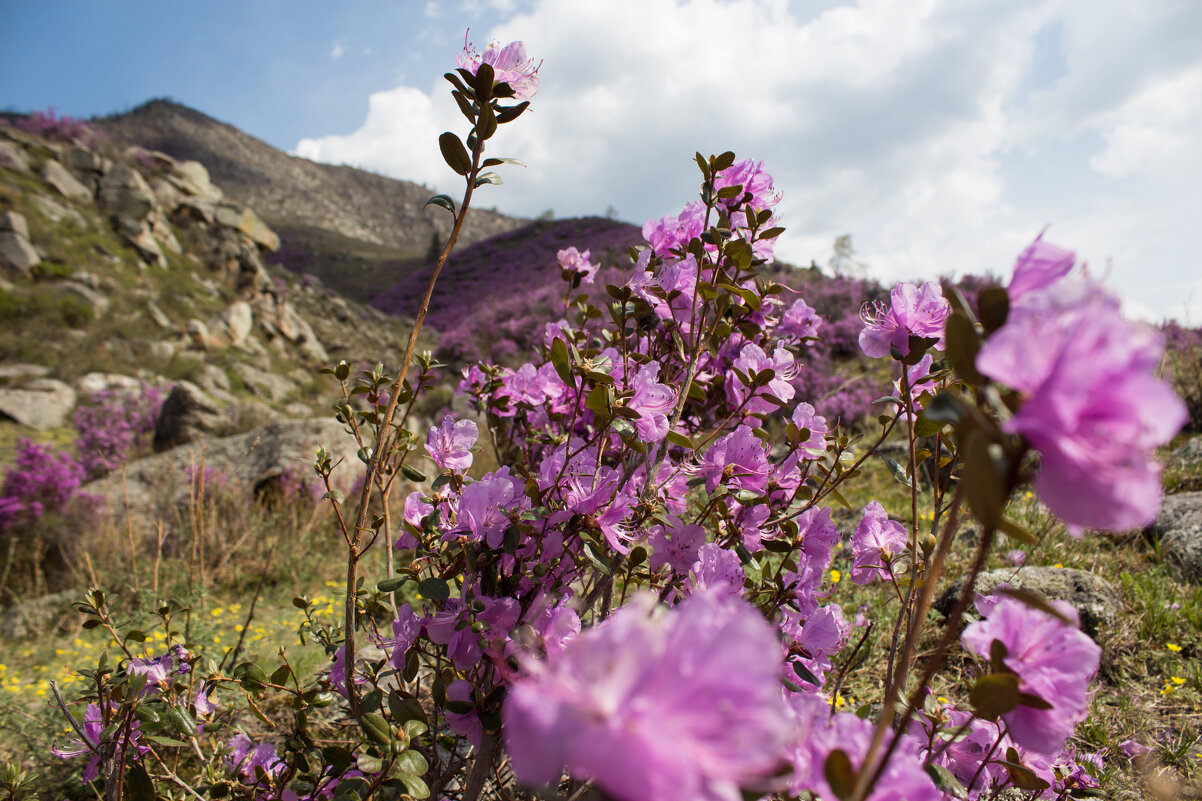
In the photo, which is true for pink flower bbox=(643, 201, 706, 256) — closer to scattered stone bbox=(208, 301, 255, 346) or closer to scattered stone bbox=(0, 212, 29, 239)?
scattered stone bbox=(208, 301, 255, 346)

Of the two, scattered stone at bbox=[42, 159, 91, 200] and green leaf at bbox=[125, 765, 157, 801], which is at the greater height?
scattered stone at bbox=[42, 159, 91, 200]

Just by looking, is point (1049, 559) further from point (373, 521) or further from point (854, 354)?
point (854, 354)

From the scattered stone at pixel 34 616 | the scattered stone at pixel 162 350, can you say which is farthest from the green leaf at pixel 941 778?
the scattered stone at pixel 162 350

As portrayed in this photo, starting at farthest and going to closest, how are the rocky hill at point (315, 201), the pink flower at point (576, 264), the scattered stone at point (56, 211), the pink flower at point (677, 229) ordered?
the rocky hill at point (315, 201), the scattered stone at point (56, 211), the pink flower at point (576, 264), the pink flower at point (677, 229)

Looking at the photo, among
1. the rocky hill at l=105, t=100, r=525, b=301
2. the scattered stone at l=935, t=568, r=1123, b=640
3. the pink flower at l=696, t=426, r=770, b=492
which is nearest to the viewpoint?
the pink flower at l=696, t=426, r=770, b=492

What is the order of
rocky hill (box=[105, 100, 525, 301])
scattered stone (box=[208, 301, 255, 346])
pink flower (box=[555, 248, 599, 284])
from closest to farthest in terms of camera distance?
pink flower (box=[555, 248, 599, 284]) → scattered stone (box=[208, 301, 255, 346]) → rocky hill (box=[105, 100, 525, 301])

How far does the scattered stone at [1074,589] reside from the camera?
2.43 meters

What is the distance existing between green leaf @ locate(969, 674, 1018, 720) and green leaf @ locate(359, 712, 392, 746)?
2.92 feet

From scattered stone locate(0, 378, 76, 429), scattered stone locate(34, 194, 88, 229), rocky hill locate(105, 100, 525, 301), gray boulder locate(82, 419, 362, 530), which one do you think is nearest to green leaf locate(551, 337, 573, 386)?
gray boulder locate(82, 419, 362, 530)

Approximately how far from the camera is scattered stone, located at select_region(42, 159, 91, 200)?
1358cm

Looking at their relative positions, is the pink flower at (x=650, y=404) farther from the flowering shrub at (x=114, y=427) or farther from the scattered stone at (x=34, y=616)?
the flowering shrub at (x=114, y=427)

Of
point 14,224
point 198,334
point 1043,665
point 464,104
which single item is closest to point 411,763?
point 1043,665

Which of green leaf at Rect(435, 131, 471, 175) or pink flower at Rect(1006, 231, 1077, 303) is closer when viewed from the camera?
pink flower at Rect(1006, 231, 1077, 303)

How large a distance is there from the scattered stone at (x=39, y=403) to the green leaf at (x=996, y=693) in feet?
40.1
